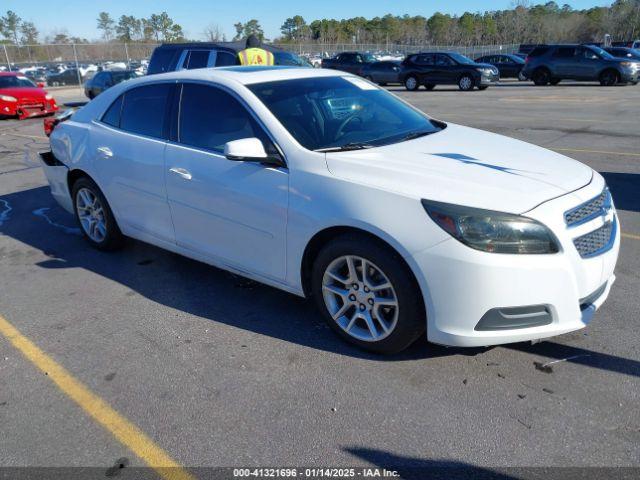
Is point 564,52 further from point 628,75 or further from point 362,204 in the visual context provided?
point 362,204

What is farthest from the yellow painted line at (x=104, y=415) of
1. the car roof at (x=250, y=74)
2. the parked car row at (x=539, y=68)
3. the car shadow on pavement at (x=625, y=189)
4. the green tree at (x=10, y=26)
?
the green tree at (x=10, y=26)

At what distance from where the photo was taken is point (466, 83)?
76.7 feet

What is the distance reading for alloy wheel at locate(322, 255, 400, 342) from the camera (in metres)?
3.20

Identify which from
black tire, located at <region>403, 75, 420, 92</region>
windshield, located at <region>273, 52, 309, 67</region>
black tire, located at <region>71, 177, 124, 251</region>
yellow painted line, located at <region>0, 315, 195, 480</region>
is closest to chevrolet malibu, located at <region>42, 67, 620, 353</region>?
black tire, located at <region>71, 177, 124, 251</region>

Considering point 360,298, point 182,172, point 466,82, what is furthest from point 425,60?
point 360,298

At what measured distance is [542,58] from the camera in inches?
951

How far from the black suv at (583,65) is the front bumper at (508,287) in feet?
76.5

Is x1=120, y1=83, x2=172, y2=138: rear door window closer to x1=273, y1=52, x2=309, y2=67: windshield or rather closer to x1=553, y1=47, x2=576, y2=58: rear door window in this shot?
x1=273, y1=52, x2=309, y2=67: windshield

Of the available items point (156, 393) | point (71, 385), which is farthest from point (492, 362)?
point (71, 385)

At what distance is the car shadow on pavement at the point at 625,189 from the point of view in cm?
611

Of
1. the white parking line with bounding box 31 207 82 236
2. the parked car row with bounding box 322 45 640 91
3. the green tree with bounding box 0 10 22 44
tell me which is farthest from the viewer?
the green tree with bounding box 0 10 22 44

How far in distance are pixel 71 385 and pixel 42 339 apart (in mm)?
727

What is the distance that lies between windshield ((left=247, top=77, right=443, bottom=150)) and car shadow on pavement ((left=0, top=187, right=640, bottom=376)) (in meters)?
1.24

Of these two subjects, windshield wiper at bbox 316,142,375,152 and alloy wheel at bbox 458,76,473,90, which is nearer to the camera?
windshield wiper at bbox 316,142,375,152
